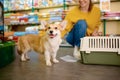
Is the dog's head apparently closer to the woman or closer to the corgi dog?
the corgi dog

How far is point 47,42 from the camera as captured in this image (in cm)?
213

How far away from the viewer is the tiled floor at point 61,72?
1.64 m

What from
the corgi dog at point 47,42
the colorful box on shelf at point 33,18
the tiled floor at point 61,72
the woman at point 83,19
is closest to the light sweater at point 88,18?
the woman at point 83,19

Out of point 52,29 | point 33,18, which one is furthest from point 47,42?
point 33,18

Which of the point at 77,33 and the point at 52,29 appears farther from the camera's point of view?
the point at 77,33

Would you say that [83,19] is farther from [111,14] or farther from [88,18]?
[111,14]

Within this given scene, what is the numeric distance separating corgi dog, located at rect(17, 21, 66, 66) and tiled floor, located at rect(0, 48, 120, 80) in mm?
150

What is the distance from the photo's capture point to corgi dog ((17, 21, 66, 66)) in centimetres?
207

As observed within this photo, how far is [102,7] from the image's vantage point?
3.82m

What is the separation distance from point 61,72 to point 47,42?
0.42 m

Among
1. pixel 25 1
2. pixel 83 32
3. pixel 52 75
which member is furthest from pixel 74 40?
pixel 25 1

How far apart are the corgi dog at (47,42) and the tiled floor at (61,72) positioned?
15 centimetres

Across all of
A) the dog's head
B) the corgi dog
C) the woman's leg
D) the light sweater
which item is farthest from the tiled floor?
the light sweater

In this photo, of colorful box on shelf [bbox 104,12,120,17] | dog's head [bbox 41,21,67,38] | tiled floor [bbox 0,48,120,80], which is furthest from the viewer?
colorful box on shelf [bbox 104,12,120,17]
